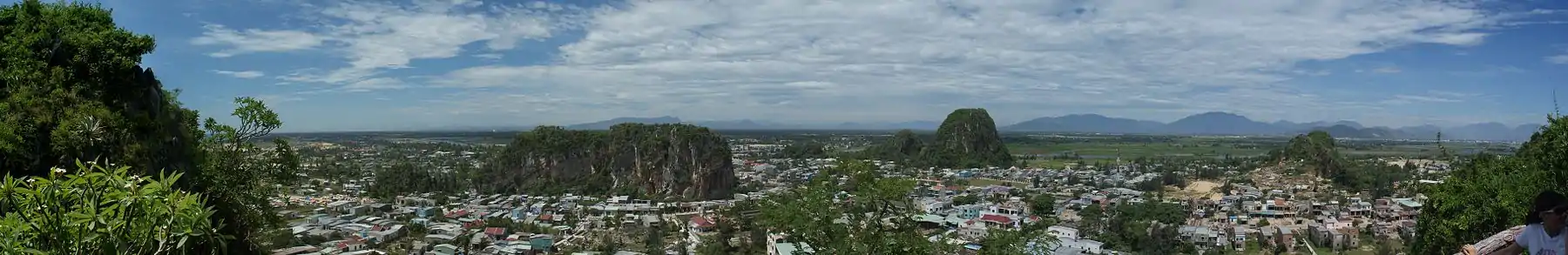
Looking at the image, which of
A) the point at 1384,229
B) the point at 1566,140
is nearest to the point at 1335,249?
the point at 1384,229

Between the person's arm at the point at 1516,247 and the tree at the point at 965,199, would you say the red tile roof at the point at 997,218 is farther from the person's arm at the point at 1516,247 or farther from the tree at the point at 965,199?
the person's arm at the point at 1516,247

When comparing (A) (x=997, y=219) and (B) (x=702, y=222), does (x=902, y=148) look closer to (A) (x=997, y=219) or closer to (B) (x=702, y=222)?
(A) (x=997, y=219)

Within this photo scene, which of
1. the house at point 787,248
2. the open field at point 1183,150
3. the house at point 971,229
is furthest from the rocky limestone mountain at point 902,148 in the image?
the house at point 787,248

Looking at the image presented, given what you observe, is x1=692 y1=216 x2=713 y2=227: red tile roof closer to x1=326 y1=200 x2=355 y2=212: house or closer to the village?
the village

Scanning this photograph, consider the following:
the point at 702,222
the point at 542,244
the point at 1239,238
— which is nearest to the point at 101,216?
the point at 542,244

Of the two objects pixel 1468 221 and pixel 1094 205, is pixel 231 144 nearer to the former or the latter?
pixel 1468 221
